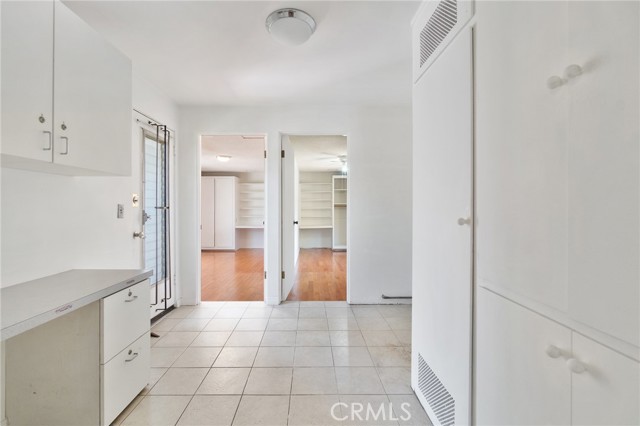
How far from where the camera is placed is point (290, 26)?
5.81 ft

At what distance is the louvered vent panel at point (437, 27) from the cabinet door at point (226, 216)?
6939 mm

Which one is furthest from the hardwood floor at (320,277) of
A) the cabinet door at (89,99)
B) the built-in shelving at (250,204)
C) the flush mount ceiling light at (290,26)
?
the flush mount ceiling light at (290,26)

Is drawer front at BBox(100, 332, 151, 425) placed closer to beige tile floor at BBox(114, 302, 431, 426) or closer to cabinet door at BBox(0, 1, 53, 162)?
beige tile floor at BBox(114, 302, 431, 426)

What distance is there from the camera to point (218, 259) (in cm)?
653

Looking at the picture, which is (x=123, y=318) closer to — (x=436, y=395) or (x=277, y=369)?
(x=277, y=369)
